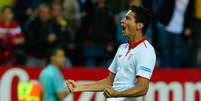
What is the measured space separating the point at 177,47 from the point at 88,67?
1678 millimetres

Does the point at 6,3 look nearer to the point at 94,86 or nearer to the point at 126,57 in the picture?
the point at 94,86

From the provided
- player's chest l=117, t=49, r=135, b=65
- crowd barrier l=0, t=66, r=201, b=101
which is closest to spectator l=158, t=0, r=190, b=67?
crowd barrier l=0, t=66, r=201, b=101

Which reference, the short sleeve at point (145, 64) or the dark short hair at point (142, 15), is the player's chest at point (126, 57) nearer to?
the short sleeve at point (145, 64)

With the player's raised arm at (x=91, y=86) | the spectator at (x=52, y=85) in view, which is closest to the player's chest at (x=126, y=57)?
the player's raised arm at (x=91, y=86)

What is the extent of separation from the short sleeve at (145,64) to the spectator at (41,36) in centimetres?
662

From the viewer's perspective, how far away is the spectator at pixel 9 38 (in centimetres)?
1395

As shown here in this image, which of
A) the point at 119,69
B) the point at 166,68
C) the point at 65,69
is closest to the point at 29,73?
the point at 65,69

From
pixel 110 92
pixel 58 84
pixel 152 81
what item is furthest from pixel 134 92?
pixel 152 81

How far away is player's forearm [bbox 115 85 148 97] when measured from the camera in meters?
7.47

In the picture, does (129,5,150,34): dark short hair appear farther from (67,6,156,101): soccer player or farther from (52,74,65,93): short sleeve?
(52,74,65,93): short sleeve

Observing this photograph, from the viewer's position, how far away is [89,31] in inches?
576

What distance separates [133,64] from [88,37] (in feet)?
23.1

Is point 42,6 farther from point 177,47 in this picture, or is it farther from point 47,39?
point 177,47

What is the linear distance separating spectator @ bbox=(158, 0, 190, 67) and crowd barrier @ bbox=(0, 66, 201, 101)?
504mm
